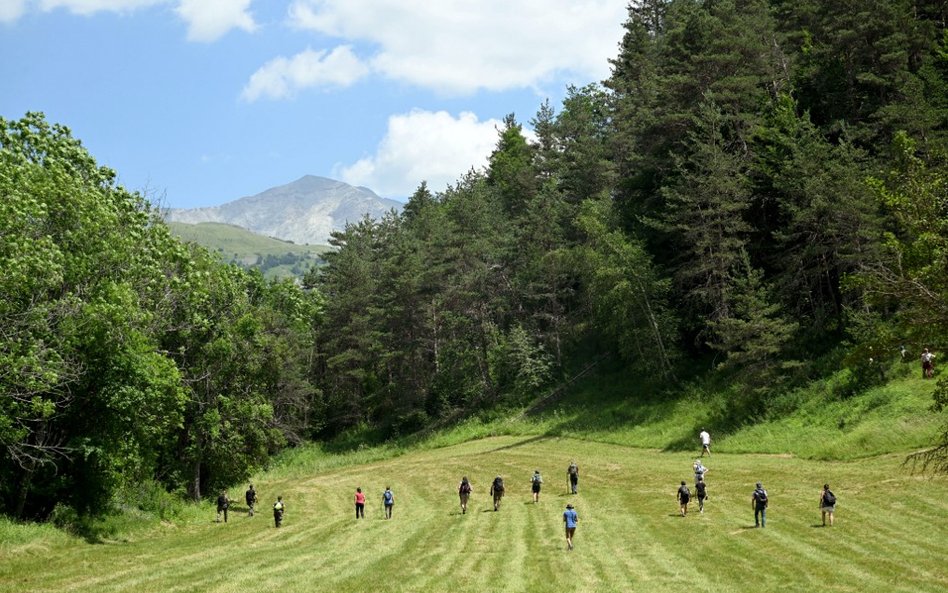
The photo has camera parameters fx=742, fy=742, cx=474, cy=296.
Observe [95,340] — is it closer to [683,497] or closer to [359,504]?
[359,504]

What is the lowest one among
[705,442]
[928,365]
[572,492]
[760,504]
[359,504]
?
[572,492]

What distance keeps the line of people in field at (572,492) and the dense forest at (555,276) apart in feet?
14.6

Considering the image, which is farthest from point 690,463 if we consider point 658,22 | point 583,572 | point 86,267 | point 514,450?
point 658,22

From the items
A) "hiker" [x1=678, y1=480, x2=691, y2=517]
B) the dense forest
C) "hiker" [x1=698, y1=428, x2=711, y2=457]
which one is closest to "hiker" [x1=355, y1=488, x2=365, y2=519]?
the dense forest

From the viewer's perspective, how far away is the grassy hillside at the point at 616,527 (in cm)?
2245

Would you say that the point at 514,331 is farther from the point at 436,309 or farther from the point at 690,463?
the point at 690,463

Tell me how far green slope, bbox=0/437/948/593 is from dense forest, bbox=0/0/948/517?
5.69 meters

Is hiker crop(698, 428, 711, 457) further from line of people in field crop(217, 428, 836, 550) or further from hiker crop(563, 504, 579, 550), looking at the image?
hiker crop(563, 504, 579, 550)

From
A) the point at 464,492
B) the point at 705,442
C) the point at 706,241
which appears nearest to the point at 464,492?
the point at 464,492

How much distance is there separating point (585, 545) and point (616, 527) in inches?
132

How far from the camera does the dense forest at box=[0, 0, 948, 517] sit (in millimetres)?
27016

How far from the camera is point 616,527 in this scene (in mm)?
30016

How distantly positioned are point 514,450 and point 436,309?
26.6m

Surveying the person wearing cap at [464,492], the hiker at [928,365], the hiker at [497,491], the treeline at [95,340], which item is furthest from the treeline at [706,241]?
the treeline at [95,340]
